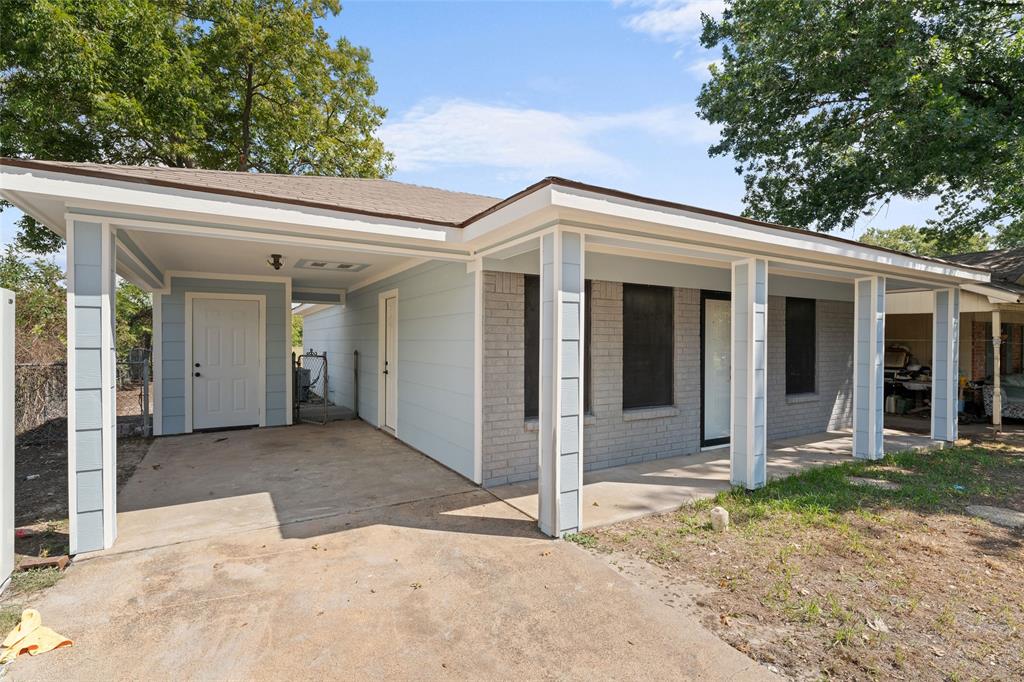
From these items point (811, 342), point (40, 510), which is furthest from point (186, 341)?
point (811, 342)

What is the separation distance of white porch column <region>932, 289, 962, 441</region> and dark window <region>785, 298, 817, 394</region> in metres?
1.60

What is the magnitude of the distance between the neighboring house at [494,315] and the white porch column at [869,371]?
3 centimetres

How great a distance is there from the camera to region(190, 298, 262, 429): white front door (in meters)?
8.32

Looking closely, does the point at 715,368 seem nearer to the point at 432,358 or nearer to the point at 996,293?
the point at 432,358

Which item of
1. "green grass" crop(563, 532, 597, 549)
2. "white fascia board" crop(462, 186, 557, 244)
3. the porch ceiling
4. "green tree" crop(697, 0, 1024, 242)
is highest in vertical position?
"green tree" crop(697, 0, 1024, 242)

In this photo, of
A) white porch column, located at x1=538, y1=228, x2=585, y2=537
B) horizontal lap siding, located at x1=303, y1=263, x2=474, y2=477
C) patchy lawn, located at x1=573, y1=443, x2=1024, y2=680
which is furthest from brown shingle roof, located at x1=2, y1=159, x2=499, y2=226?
patchy lawn, located at x1=573, y1=443, x2=1024, y2=680

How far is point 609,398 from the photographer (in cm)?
606

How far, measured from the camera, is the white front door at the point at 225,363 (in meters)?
8.32

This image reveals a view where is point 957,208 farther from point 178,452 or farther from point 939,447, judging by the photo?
point 178,452

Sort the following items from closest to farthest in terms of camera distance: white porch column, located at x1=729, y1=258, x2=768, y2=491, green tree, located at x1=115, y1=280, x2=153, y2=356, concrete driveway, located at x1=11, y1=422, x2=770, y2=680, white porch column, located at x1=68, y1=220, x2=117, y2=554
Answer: concrete driveway, located at x1=11, y1=422, x2=770, y2=680 < white porch column, located at x1=68, y1=220, x2=117, y2=554 < white porch column, located at x1=729, y1=258, x2=768, y2=491 < green tree, located at x1=115, y1=280, x2=153, y2=356

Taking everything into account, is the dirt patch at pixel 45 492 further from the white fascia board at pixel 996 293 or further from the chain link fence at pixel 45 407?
the white fascia board at pixel 996 293

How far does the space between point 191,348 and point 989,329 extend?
16951 mm

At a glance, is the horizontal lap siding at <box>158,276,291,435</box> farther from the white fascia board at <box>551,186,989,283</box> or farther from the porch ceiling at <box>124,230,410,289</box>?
the white fascia board at <box>551,186,989,283</box>

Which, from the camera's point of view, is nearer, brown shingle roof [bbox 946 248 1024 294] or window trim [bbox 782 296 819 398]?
window trim [bbox 782 296 819 398]
